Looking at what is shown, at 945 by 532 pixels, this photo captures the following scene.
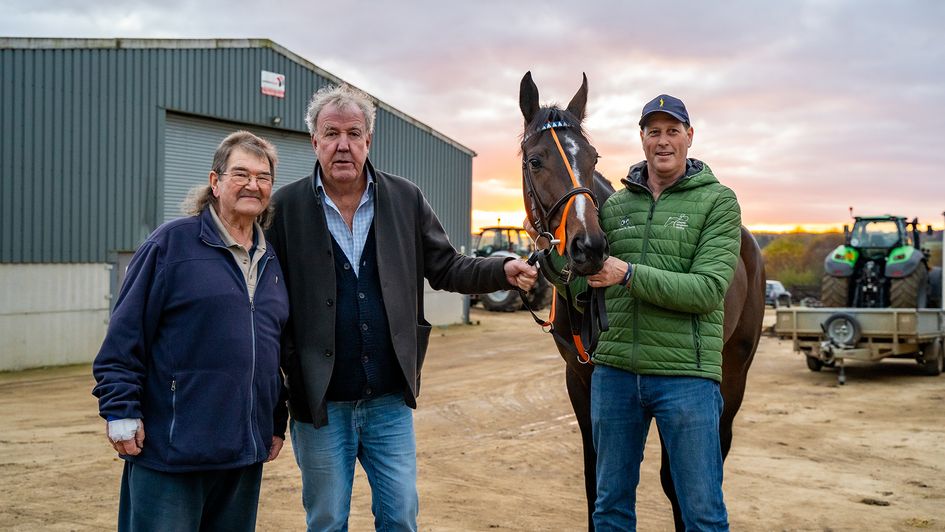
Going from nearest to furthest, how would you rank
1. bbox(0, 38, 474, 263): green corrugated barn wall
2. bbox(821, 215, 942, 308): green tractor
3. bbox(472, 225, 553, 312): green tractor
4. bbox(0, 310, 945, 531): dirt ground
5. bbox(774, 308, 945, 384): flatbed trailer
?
bbox(0, 310, 945, 531): dirt ground, bbox(774, 308, 945, 384): flatbed trailer, bbox(0, 38, 474, 263): green corrugated barn wall, bbox(821, 215, 942, 308): green tractor, bbox(472, 225, 553, 312): green tractor

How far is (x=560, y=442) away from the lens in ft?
20.6

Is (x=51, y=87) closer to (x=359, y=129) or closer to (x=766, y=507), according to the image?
(x=359, y=129)

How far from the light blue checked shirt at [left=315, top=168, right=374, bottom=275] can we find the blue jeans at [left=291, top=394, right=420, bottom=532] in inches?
20.6

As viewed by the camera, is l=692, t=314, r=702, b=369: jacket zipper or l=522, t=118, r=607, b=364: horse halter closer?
l=692, t=314, r=702, b=369: jacket zipper

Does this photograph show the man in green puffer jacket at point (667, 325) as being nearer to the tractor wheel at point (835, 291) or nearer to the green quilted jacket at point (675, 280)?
the green quilted jacket at point (675, 280)

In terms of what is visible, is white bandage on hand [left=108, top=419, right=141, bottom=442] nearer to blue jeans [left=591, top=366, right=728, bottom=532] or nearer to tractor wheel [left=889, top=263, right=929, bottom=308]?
blue jeans [left=591, top=366, right=728, bottom=532]

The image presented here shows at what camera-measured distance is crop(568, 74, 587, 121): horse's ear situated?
3.26 m

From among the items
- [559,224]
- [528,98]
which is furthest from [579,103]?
[559,224]

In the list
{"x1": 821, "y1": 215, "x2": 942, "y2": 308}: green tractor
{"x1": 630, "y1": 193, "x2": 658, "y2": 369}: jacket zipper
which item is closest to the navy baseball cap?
{"x1": 630, "y1": 193, "x2": 658, "y2": 369}: jacket zipper

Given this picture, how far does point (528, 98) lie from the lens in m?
3.28

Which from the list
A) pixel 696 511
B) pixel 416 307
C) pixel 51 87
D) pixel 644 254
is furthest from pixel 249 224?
pixel 51 87

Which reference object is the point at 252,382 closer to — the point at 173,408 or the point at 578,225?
the point at 173,408

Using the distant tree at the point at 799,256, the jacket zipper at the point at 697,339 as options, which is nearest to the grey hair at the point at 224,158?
the jacket zipper at the point at 697,339

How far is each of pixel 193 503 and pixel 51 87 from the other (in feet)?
34.5
